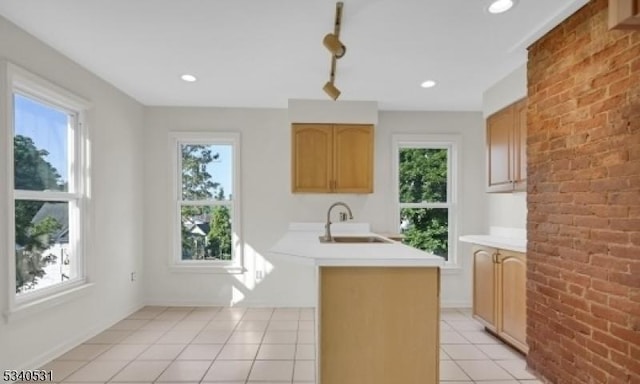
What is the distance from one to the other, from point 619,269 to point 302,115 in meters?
3.15

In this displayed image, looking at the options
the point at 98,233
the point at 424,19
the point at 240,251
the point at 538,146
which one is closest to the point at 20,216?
the point at 98,233

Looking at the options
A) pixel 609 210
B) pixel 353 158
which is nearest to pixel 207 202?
pixel 353 158

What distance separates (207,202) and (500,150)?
10.9ft

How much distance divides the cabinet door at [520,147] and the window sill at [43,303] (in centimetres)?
390

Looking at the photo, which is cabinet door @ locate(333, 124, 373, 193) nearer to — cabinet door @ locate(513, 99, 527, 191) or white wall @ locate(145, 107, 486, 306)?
white wall @ locate(145, 107, 486, 306)

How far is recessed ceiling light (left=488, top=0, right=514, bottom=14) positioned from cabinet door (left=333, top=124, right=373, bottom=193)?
2099 millimetres

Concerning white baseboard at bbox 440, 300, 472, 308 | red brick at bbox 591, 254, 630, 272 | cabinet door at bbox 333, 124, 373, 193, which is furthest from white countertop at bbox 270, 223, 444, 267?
white baseboard at bbox 440, 300, 472, 308

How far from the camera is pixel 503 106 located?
3.47 m

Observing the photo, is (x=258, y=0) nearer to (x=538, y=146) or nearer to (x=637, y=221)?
(x=538, y=146)

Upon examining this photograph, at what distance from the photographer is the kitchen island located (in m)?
1.92

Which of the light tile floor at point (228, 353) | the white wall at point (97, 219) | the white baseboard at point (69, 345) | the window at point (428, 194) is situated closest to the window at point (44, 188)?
the white wall at point (97, 219)

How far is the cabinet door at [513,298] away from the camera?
2.93m

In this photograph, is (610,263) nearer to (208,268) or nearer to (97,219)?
(208,268)

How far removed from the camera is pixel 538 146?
2713mm
